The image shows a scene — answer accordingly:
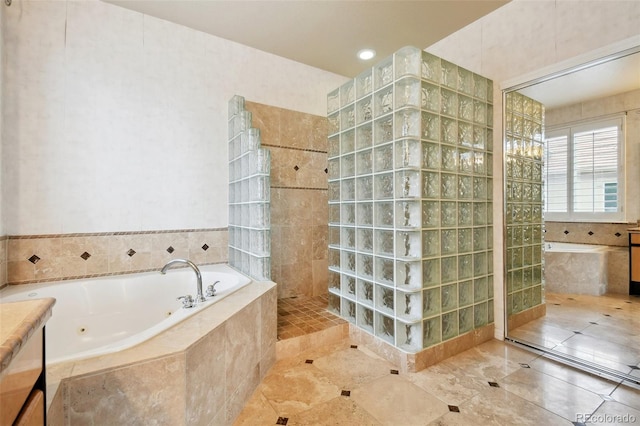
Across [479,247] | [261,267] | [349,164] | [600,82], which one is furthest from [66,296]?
[600,82]

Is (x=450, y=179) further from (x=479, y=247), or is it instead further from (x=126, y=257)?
(x=126, y=257)

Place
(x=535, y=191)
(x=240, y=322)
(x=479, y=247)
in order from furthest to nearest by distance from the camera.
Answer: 1. (x=535, y=191)
2. (x=479, y=247)
3. (x=240, y=322)

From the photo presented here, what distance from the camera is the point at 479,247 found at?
2.32 m

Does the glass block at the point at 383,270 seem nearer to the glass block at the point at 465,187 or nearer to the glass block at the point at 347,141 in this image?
the glass block at the point at 465,187

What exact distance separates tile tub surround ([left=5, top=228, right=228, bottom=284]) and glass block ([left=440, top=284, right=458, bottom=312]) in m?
1.94

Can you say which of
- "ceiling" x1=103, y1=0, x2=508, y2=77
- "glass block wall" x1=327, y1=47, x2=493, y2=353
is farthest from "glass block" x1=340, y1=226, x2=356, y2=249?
"ceiling" x1=103, y1=0, x2=508, y2=77

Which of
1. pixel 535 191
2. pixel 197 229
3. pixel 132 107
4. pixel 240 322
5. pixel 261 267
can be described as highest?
pixel 132 107

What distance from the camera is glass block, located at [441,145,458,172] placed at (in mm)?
2082

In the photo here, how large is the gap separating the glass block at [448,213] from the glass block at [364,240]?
1.68 feet

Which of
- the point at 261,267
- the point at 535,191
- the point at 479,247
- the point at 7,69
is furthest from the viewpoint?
the point at 535,191

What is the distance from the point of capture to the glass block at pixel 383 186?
205 centimetres

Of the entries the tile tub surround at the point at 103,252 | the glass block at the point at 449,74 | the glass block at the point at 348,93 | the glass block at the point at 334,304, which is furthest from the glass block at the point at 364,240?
the tile tub surround at the point at 103,252

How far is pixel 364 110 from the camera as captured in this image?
2.27 m

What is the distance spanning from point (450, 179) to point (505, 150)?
659 mm
